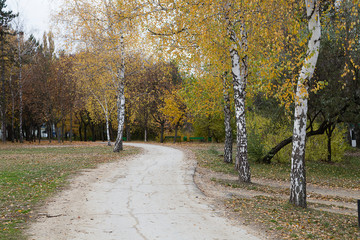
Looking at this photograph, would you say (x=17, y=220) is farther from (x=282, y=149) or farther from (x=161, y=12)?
(x=282, y=149)

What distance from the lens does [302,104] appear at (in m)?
8.25

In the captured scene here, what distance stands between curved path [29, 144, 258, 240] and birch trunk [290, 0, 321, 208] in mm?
2493

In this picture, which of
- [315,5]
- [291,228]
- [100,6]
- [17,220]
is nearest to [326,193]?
[291,228]

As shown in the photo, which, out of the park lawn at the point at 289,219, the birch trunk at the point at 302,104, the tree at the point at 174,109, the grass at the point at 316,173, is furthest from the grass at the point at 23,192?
the tree at the point at 174,109

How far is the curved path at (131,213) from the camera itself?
6074 millimetres

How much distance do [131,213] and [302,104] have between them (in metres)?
5.07

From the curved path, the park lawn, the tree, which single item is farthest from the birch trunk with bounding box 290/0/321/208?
the tree

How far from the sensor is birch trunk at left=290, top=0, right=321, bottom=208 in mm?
8141

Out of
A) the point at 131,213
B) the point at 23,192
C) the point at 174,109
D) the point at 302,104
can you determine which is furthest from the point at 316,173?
the point at 174,109

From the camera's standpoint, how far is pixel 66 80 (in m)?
40.4

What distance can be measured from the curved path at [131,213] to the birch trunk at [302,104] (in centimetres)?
249

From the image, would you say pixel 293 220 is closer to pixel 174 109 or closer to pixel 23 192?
pixel 23 192

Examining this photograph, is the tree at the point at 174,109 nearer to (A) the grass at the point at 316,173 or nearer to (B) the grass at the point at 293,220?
(A) the grass at the point at 316,173

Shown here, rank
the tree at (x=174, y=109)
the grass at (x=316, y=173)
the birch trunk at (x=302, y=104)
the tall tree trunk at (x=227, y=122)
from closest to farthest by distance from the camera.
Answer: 1. the birch trunk at (x=302, y=104)
2. the grass at (x=316, y=173)
3. the tall tree trunk at (x=227, y=122)
4. the tree at (x=174, y=109)
